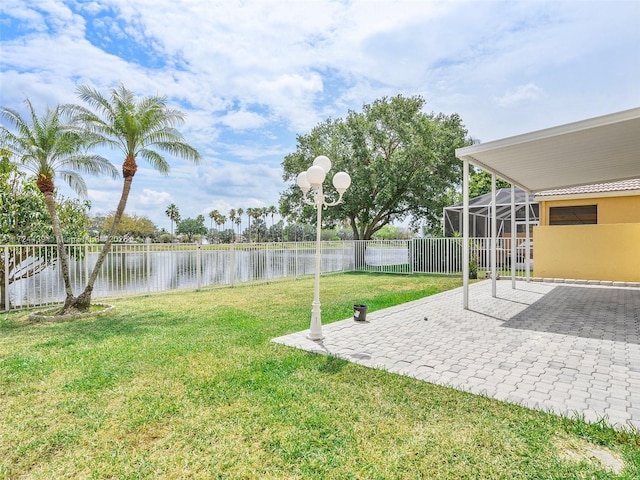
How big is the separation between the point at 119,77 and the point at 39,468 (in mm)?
8054

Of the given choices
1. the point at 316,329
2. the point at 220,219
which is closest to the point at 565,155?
the point at 316,329

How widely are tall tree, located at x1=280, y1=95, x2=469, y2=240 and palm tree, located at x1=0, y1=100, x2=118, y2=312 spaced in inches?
517

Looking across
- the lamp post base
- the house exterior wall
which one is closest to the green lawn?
the lamp post base

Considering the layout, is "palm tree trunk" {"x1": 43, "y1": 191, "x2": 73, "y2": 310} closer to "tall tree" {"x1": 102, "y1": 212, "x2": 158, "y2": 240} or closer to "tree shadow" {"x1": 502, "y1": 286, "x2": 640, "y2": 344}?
"tree shadow" {"x1": 502, "y1": 286, "x2": 640, "y2": 344}

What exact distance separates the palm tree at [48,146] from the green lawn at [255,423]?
3384mm

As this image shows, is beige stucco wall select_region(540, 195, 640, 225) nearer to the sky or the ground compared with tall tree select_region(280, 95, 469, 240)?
nearer to the ground

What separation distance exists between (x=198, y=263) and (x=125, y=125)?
189 inches

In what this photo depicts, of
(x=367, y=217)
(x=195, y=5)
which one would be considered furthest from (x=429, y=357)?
(x=367, y=217)

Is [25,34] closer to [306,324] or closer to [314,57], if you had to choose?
[314,57]

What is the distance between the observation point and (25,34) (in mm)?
7277

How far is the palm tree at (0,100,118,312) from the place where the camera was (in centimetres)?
704

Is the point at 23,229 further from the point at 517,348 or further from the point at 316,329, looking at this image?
the point at 517,348

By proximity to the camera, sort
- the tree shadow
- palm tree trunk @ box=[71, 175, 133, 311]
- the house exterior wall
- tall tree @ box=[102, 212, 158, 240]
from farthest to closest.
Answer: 1. tall tree @ box=[102, 212, 158, 240]
2. the house exterior wall
3. palm tree trunk @ box=[71, 175, 133, 311]
4. the tree shadow

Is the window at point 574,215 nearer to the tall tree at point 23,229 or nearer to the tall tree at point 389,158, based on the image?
the tall tree at point 389,158
